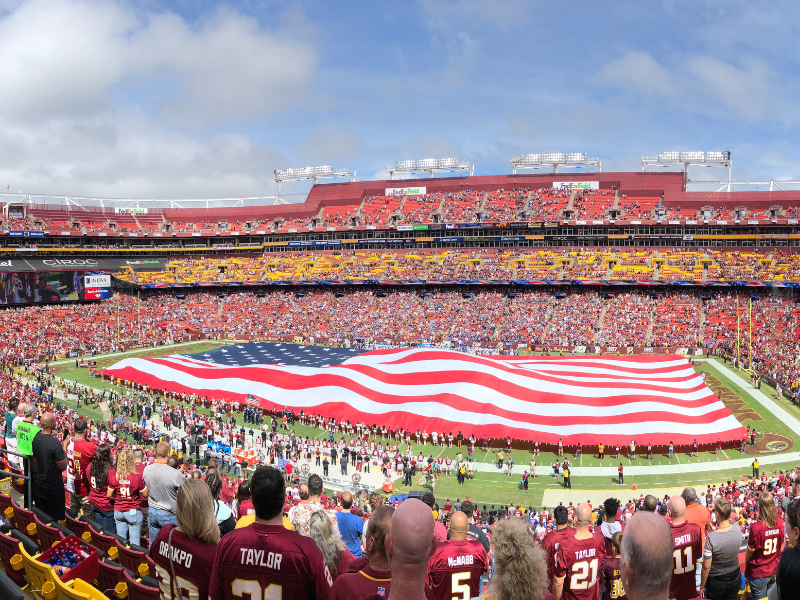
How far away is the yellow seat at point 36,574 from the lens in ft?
17.6

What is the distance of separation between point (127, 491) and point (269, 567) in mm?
4532

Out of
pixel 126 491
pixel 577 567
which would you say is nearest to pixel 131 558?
pixel 126 491

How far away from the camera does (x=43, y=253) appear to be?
63.4 meters

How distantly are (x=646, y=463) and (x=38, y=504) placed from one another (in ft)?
67.5

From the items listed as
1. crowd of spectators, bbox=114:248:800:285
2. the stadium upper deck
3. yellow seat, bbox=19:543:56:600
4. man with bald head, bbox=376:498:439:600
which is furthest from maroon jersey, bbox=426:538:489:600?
the stadium upper deck

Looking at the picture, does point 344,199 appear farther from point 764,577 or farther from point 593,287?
point 764,577

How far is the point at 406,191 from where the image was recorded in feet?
237

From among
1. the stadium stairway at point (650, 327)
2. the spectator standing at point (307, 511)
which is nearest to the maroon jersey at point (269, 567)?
the spectator standing at point (307, 511)

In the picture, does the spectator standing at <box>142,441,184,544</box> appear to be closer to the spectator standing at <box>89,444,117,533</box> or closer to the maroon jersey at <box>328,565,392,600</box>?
the spectator standing at <box>89,444,117,533</box>

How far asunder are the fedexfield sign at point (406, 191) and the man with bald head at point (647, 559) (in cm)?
6971

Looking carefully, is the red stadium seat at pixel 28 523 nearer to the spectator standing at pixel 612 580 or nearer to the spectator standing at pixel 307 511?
the spectator standing at pixel 307 511

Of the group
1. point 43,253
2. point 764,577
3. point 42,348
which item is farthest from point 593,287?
point 43,253

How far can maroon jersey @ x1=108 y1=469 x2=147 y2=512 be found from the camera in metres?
7.11

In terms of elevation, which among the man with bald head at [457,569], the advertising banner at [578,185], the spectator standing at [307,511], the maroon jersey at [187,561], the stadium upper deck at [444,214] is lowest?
the spectator standing at [307,511]
